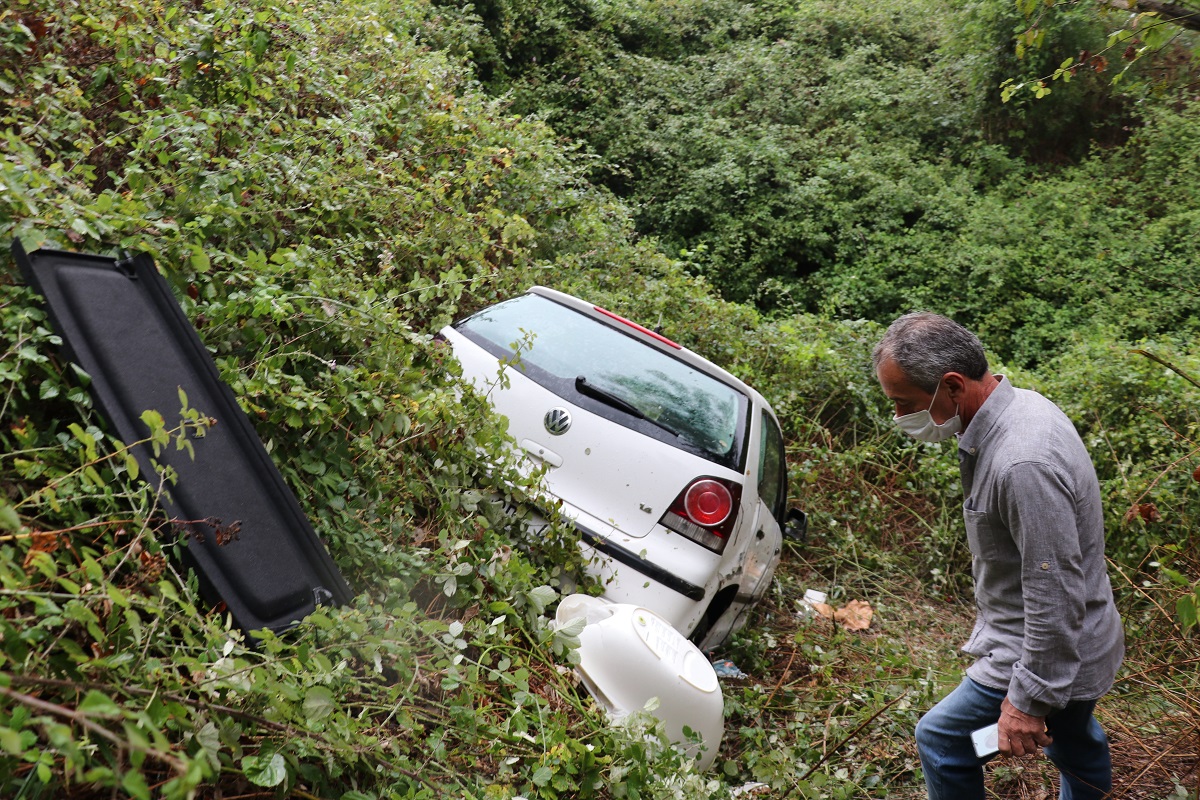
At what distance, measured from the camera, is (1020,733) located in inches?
100

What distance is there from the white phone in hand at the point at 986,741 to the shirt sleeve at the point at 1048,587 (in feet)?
0.59

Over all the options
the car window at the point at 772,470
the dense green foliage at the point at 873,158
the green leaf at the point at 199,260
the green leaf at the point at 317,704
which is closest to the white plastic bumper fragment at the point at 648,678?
the green leaf at the point at 317,704

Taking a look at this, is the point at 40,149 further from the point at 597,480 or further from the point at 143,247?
Result: the point at 597,480

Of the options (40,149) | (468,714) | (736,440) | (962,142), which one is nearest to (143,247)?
(40,149)

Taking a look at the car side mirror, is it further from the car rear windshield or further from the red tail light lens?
the red tail light lens

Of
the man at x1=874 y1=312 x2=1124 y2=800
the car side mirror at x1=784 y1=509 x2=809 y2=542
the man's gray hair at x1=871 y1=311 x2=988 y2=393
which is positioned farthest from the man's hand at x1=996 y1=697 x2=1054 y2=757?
the car side mirror at x1=784 y1=509 x2=809 y2=542

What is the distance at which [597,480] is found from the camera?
3.98 meters

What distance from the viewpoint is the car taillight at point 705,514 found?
395 centimetres

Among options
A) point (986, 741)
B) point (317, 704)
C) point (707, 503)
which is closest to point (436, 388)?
point (707, 503)

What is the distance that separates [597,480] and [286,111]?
123 inches

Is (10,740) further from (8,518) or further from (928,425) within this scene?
(928,425)

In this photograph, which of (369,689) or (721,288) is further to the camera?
(721,288)

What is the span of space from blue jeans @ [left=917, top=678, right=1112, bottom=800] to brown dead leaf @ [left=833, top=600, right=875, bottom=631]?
2.52 m

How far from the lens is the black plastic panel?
228cm
